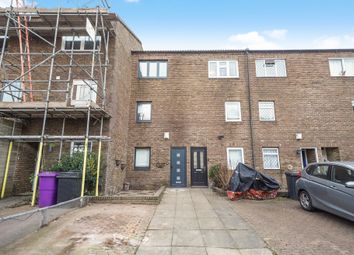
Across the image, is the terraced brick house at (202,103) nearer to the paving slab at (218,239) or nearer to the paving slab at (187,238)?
the paving slab at (187,238)

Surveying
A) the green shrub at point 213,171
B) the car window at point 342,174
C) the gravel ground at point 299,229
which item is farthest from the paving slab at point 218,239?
the green shrub at point 213,171

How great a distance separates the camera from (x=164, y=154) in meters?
12.0

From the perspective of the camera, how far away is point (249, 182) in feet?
27.5

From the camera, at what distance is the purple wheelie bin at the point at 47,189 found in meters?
6.88

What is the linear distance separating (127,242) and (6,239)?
7.41 feet

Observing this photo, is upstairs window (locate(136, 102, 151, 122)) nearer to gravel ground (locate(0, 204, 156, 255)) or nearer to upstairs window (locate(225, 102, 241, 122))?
upstairs window (locate(225, 102, 241, 122))

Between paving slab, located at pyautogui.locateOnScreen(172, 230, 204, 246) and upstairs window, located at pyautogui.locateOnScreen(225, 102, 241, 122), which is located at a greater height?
upstairs window, located at pyautogui.locateOnScreen(225, 102, 241, 122)

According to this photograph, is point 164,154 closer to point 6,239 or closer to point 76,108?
point 76,108

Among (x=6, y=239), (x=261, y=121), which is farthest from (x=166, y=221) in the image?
(x=261, y=121)

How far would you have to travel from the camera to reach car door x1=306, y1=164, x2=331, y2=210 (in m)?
5.69

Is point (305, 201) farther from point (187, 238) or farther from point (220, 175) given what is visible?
point (187, 238)

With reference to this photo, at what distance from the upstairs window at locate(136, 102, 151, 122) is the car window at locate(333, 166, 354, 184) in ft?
30.5

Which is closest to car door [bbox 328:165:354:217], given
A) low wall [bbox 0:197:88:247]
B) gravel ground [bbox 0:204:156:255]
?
gravel ground [bbox 0:204:156:255]

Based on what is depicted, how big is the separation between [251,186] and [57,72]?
1047 cm
